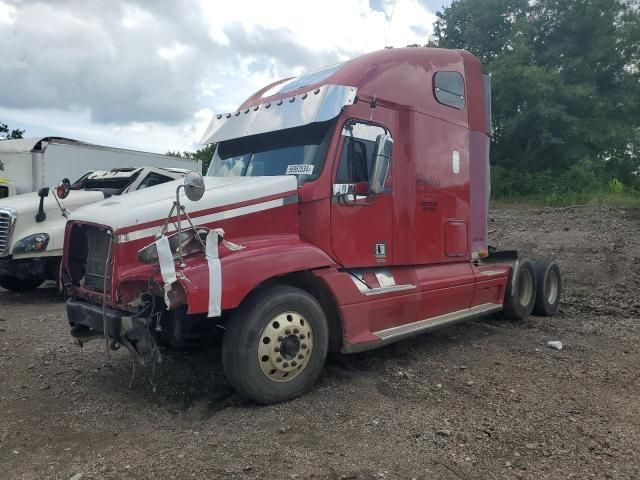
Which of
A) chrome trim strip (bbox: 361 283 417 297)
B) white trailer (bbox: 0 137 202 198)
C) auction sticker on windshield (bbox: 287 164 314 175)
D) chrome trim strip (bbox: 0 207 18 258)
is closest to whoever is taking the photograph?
auction sticker on windshield (bbox: 287 164 314 175)

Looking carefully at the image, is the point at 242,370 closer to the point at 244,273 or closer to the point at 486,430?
the point at 244,273

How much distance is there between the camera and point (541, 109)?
2114cm

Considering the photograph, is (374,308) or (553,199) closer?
(374,308)

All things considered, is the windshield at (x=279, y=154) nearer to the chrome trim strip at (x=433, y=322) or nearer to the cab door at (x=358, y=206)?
the cab door at (x=358, y=206)

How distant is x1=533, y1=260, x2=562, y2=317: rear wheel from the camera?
26.8 ft

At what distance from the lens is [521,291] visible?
26.1 feet

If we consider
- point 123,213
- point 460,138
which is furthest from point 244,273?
point 460,138

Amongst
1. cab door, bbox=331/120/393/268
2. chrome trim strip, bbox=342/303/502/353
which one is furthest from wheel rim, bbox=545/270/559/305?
cab door, bbox=331/120/393/268

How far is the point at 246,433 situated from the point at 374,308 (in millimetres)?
1786

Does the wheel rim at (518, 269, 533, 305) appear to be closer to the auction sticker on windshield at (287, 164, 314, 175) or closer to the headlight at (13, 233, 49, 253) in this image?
the auction sticker on windshield at (287, 164, 314, 175)

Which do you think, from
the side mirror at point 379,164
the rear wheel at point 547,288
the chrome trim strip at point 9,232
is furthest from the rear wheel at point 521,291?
the chrome trim strip at point 9,232

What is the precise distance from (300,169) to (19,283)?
704 cm

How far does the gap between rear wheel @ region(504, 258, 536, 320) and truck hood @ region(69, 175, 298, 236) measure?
163 inches

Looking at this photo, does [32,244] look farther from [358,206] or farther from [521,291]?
[521,291]
